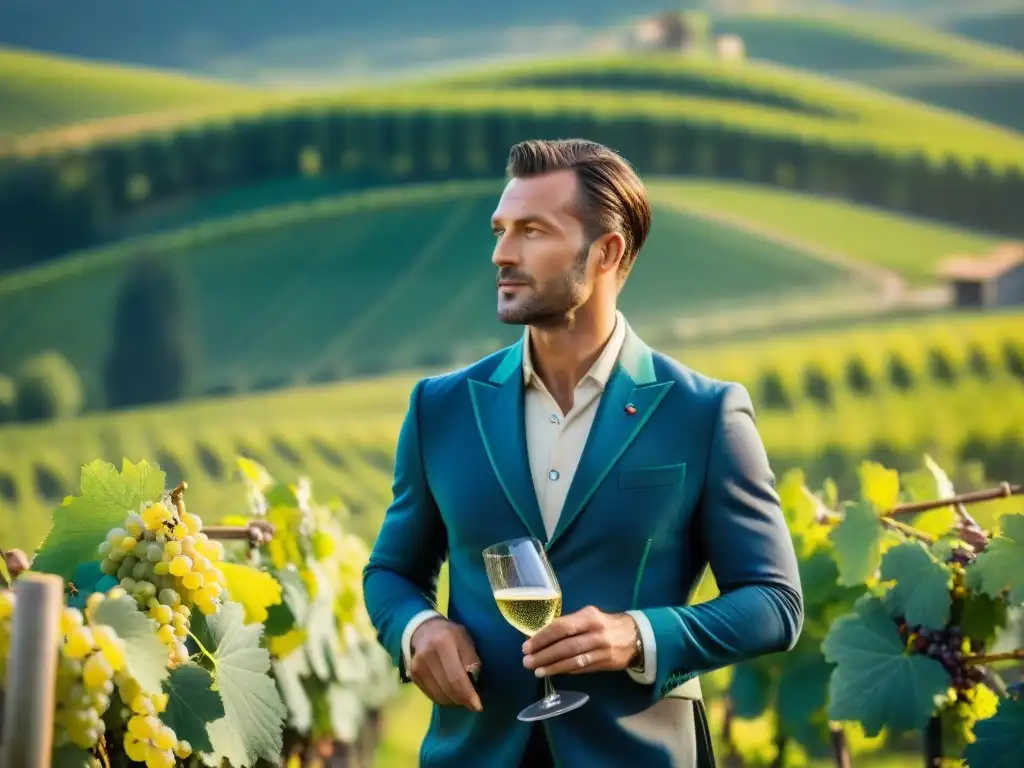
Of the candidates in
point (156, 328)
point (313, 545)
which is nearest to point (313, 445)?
point (156, 328)

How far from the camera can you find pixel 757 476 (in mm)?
1749

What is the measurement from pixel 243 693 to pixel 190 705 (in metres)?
0.12

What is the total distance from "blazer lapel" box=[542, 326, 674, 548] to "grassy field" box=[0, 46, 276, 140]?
17.5 ft

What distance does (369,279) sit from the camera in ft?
23.6

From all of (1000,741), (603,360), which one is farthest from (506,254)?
(1000,741)

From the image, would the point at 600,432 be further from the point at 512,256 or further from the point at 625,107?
the point at 625,107

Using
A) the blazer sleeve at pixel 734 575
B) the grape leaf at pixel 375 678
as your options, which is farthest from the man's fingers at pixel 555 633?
the grape leaf at pixel 375 678

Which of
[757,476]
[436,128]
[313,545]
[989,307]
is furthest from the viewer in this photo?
[436,128]

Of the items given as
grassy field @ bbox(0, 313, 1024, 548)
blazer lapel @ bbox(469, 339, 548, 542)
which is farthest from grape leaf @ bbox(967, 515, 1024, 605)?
grassy field @ bbox(0, 313, 1024, 548)

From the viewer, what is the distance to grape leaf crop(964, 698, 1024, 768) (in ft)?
6.85

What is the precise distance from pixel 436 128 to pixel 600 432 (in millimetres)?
6046

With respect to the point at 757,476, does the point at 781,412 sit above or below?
below

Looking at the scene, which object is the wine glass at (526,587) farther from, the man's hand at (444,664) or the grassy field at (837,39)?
the grassy field at (837,39)

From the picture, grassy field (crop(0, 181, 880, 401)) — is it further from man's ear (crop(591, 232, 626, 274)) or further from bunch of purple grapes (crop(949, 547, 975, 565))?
man's ear (crop(591, 232, 626, 274))
